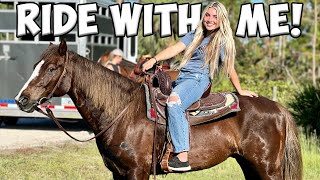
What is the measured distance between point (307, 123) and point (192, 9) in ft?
18.9

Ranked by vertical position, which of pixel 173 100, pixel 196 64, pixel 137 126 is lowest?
pixel 137 126

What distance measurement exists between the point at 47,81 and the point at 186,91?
140 centimetres

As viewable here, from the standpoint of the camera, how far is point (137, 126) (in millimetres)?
5754

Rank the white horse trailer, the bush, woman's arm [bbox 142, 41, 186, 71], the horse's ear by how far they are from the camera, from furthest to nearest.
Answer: the bush, the white horse trailer, woman's arm [bbox 142, 41, 186, 71], the horse's ear

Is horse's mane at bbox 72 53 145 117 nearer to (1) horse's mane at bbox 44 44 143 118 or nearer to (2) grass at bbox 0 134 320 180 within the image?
(1) horse's mane at bbox 44 44 143 118

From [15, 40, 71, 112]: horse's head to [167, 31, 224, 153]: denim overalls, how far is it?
42.8 inches

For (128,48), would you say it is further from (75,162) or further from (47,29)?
(75,162)

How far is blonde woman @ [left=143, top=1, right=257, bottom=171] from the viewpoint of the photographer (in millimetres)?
5699

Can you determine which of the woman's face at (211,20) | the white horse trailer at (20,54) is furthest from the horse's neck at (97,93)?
the white horse trailer at (20,54)

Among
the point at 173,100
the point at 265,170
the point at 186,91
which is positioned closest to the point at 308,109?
the point at 265,170

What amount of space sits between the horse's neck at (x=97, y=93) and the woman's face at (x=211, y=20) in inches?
42.2

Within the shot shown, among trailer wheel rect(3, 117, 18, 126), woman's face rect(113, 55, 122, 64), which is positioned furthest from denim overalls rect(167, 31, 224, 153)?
trailer wheel rect(3, 117, 18, 126)

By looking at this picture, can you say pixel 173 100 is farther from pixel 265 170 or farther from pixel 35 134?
pixel 35 134

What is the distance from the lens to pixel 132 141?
568cm
